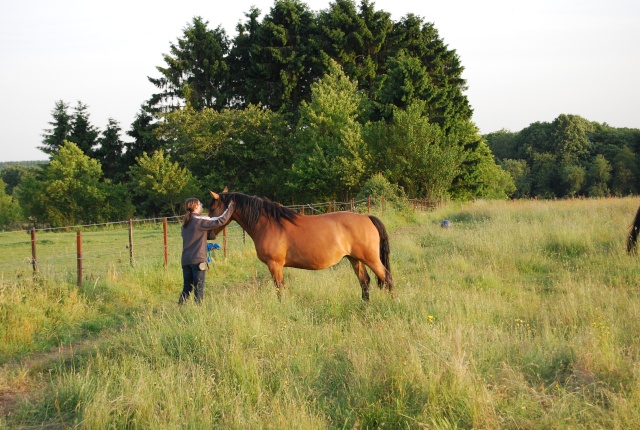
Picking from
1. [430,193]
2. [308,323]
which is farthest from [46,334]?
[430,193]

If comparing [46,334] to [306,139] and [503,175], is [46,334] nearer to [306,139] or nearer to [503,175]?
[306,139]

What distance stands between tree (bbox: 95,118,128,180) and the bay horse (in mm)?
39050

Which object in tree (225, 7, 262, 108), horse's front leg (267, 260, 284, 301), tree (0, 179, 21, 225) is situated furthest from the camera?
tree (0, 179, 21, 225)

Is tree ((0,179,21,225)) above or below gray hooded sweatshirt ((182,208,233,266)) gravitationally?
below

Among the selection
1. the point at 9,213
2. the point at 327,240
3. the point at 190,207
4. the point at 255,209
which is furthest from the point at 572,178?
the point at 9,213

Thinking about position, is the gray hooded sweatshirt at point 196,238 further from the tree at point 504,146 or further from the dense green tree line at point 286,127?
the tree at point 504,146

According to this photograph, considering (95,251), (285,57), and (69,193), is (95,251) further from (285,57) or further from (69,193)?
(285,57)

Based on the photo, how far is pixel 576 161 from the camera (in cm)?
5478

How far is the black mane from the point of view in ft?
23.9

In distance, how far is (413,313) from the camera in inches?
222

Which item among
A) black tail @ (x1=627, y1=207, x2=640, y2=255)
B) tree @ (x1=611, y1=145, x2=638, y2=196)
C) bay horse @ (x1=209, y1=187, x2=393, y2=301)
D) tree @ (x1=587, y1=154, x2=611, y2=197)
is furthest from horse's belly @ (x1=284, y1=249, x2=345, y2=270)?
tree @ (x1=611, y1=145, x2=638, y2=196)

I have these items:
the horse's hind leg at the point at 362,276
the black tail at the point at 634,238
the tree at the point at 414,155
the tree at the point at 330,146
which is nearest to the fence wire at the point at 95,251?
the tree at the point at 414,155

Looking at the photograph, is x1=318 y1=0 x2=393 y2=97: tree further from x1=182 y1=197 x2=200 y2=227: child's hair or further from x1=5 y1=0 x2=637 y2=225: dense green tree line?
x1=182 y1=197 x2=200 y2=227: child's hair

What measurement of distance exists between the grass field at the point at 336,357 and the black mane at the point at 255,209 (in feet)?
3.61
